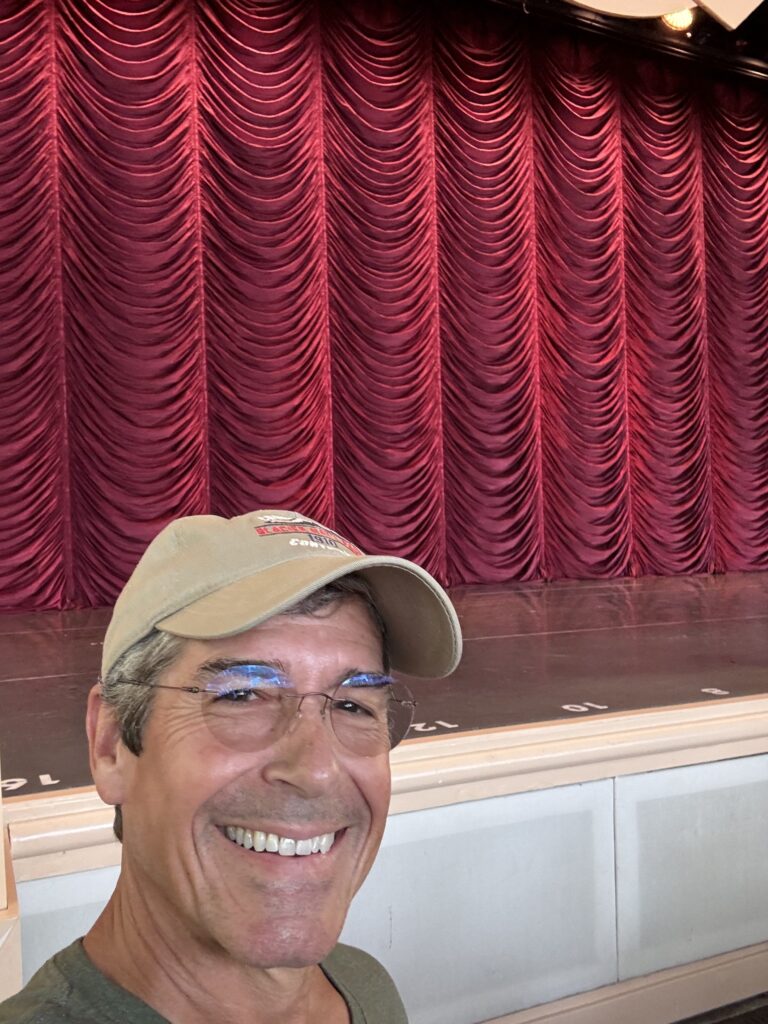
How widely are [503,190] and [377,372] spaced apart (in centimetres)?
186

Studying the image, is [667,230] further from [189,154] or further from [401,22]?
[189,154]

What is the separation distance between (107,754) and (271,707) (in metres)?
0.15

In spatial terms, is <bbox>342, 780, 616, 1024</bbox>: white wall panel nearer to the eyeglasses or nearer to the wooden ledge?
the wooden ledge

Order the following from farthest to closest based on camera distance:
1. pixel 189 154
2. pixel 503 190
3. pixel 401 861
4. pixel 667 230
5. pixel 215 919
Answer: pixel 667 230 < pixel 503 190 < pixel 189 154 < pixel 401 861 < pixel 215 919

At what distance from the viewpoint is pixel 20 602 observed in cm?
633

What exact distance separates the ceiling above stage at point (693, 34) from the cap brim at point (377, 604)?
7.96m

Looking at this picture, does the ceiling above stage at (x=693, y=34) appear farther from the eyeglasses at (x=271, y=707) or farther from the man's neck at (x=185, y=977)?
the man's neck at (x=185, y=977)

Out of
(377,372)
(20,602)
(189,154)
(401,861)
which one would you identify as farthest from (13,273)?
(401,861)

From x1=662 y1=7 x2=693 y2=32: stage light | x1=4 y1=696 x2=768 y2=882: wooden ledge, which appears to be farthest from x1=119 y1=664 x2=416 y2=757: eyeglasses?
x1=662 y1=7 x2=693 y2=32: stage light

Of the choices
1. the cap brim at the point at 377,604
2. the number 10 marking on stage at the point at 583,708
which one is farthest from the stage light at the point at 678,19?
the cap brim at the point at 377,604

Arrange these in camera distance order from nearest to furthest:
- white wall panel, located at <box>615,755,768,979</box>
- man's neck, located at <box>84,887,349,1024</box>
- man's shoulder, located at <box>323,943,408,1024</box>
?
man's neck, located at <box>84,887,349,1024</box> < man's shoulder, located at <box>323,943,408,1024</box> < white wall panel, located at <box>615,755,768,979</box>

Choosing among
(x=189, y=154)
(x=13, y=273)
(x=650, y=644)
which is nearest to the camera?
(x=650, y=644)

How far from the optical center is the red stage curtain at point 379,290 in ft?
21.2

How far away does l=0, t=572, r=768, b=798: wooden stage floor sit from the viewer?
2309mm
